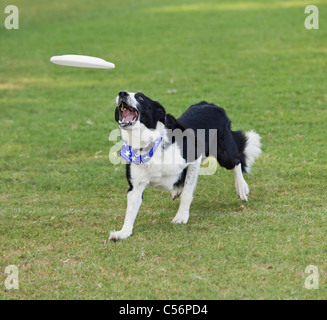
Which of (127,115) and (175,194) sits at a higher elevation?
(127,115)

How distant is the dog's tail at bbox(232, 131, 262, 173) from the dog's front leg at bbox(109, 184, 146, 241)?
5.88 ft

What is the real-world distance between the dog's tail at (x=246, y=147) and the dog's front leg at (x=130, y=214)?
179 cm

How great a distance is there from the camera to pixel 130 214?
5.86m

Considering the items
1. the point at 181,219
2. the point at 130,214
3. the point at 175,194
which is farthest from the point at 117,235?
the point at 175,194

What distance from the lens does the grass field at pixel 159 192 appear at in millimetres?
→ 4867

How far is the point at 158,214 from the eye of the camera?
6.51 m

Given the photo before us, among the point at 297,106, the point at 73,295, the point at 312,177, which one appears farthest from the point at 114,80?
the point at 73,295

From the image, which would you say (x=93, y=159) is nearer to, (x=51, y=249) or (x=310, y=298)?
(x=51, y=249)

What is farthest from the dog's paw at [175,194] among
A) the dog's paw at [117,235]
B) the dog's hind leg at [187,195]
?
the dog's paw at [117,235]

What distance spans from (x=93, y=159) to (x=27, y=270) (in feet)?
12.3

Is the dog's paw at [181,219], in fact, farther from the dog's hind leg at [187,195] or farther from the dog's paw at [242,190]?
the dog's paw at [242,190]

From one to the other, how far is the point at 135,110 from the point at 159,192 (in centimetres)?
191

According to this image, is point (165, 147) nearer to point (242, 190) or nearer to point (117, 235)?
point (117, 235)
